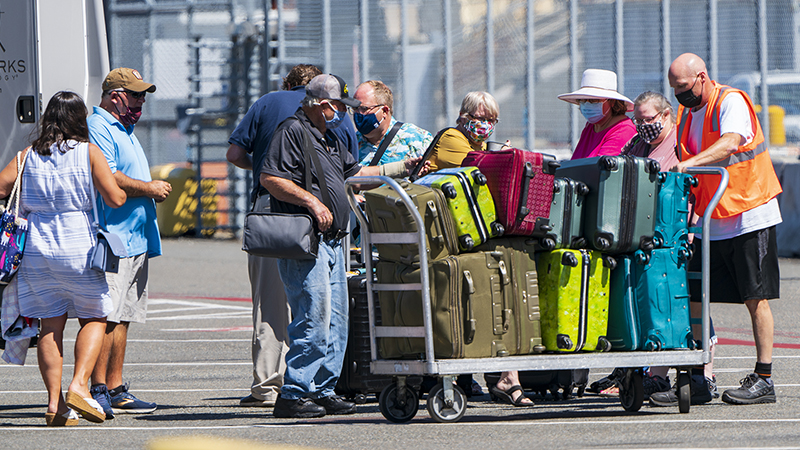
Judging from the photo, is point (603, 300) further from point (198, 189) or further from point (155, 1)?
point (155, 1)

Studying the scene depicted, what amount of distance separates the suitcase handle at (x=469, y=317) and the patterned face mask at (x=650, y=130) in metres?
1.83

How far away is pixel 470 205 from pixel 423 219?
0.26 metres

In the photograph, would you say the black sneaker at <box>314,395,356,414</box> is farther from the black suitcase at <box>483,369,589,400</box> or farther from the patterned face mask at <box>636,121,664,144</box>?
the patterned face mask at <box>636,121,664,144</box>

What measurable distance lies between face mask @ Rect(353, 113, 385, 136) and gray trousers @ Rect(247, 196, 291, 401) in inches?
43.4

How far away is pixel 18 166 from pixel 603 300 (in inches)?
130

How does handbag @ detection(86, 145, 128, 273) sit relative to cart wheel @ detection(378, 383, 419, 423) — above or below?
above

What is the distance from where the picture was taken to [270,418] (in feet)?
21.9

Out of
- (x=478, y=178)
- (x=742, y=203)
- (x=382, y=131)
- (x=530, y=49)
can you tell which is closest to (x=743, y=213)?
(x=742, y=203)

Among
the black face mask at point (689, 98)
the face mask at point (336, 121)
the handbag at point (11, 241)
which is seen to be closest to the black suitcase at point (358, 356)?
the face mask at point (336, 121)

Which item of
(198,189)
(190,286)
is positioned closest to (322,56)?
(198,189)

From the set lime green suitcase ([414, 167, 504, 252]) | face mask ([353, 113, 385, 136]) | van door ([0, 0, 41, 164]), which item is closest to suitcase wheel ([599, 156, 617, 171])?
lime green suitcase ([414, 167, 504, 252])

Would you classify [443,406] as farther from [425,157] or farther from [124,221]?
[124,221]

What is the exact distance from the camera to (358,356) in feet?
23.2

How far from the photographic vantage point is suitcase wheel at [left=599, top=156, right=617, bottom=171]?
6375 mm
